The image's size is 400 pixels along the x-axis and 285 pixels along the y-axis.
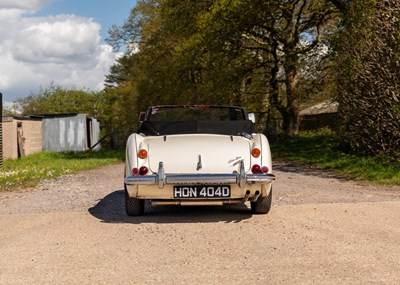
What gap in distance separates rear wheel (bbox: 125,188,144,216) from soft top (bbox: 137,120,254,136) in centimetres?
96

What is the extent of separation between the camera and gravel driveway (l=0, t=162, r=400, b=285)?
166 inches

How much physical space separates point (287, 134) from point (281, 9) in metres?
7.80

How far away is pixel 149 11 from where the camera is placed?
39125 mm

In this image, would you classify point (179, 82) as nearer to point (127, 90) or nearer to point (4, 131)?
point (4, 131)

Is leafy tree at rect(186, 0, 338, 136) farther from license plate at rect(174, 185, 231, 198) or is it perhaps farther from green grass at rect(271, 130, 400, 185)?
license plate at rect(174, 185, 231, 198)

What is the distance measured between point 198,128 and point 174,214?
48.9 inches

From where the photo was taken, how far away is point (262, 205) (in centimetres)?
680

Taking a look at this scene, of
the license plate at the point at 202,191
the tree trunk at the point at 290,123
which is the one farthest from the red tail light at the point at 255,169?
the tree trunk at the point at 290,123

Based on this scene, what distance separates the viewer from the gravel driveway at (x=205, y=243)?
4.22 metres

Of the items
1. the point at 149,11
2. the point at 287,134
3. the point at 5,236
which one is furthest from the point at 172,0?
the point at 5,236

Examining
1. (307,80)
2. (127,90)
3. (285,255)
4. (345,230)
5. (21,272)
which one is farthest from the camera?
(127,90)

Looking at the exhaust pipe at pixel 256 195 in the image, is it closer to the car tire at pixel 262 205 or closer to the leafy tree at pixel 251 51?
the car tire at pixel 262 205

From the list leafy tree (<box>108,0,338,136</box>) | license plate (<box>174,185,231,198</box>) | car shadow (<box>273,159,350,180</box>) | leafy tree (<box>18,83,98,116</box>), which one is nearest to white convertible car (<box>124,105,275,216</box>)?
license plate (<box>174,185,231,198</box>)

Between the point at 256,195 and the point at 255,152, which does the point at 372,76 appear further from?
the point at 256,195
